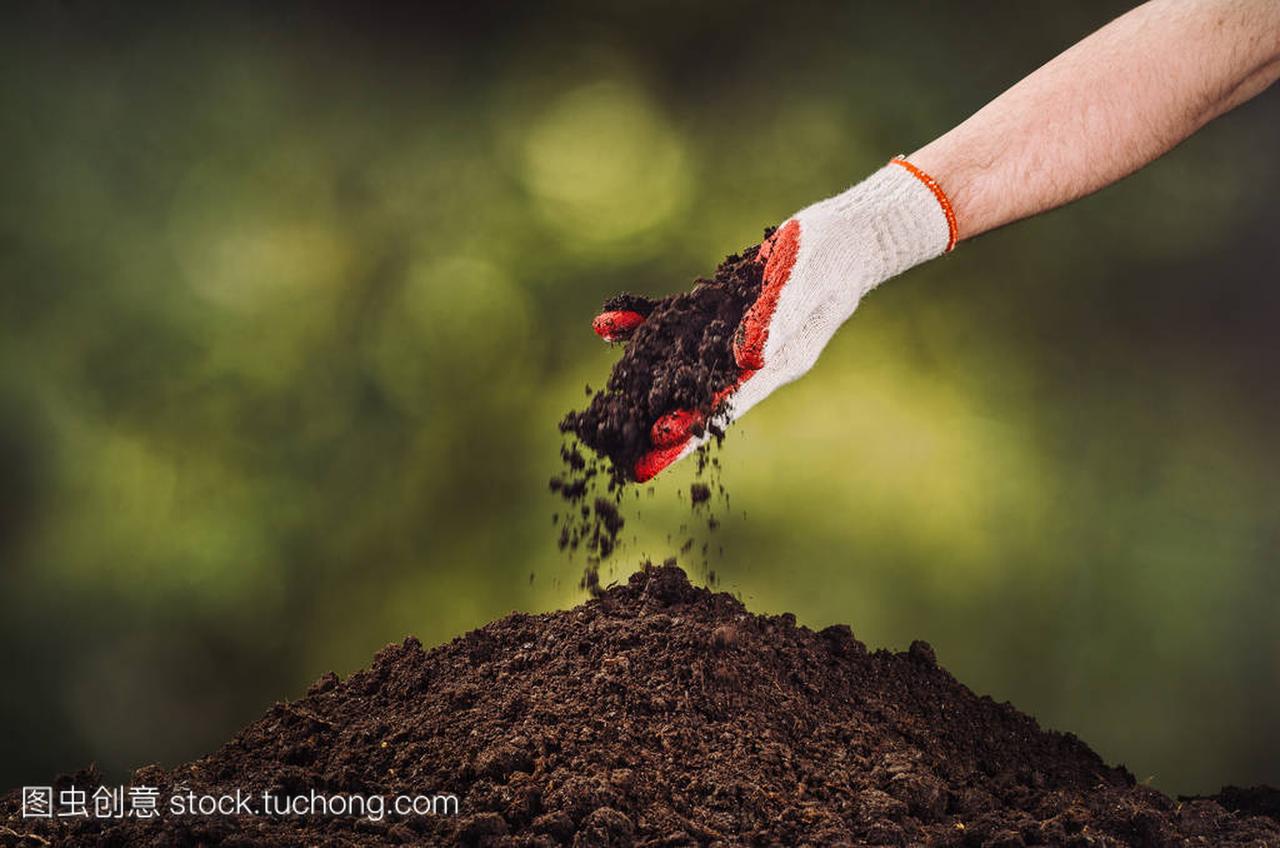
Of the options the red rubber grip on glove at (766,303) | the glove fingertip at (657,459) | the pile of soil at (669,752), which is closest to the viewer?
the pile of soil at (669,752)

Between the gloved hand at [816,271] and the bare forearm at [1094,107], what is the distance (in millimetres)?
75

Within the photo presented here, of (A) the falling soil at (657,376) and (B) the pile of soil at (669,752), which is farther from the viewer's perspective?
(A) the falling soil at (657,376)

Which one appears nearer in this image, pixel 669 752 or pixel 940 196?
pixel 669 752

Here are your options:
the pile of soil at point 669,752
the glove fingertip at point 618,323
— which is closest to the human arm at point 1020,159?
the glove fingertip at point 618,323

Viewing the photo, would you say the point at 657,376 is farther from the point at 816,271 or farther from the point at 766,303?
the point at 816,271

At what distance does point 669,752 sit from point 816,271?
846 mm

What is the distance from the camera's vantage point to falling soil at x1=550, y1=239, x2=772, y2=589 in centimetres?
196

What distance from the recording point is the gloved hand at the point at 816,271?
192 centimetres

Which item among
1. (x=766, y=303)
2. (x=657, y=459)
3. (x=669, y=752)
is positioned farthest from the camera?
(x=657, y=459)

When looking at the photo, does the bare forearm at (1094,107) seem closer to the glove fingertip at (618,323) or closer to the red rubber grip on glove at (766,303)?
the red rubber grip on glove at (766,303)

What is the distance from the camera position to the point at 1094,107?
1993mm

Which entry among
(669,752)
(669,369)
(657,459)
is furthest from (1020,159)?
(669,752)

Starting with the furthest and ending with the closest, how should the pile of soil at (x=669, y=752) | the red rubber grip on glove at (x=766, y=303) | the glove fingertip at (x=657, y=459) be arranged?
the glove fingertip at (x=657, y=459), the red rubber grip on glove at (x=766, y=303), the pile of soil at (x=669, y=752)

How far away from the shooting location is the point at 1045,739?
2.12 m
